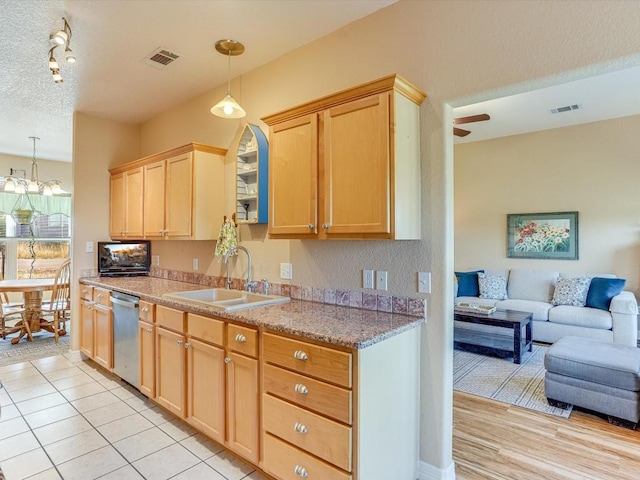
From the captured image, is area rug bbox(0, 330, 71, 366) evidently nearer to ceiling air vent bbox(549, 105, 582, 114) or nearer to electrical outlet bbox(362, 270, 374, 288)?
electrical outlet bbox(362, 270, 374, 288)

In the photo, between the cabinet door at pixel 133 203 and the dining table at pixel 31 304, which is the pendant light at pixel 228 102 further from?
the dining table at pixel 31 304

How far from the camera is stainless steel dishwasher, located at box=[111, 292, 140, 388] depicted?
303 cm

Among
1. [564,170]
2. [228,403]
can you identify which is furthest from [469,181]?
[228,403]

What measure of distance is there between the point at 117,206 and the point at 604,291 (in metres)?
5.91

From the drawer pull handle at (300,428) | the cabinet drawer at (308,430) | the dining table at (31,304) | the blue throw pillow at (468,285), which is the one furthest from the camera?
the blue throw pillow at (468,285)

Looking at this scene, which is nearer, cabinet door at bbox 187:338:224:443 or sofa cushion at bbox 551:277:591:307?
cabinet door at bbox 187:338:224:443

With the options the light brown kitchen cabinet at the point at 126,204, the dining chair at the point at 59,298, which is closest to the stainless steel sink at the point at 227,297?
the light brown kitchen cabinet at the point at 126,204

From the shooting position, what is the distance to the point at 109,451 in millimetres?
2330

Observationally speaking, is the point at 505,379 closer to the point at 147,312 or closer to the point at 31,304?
the point at 147,312

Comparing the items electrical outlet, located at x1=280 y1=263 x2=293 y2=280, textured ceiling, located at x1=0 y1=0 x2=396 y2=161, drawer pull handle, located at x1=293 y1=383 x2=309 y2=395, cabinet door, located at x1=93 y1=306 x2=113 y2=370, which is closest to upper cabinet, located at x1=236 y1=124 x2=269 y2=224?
electrical outlet, located at x1=280 y1=263 x2=293 y2=280

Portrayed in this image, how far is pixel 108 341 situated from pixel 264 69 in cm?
285

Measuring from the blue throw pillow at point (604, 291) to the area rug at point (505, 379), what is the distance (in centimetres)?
92

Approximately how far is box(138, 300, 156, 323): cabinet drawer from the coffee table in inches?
123

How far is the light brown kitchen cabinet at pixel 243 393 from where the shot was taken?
6.64 ft
